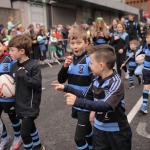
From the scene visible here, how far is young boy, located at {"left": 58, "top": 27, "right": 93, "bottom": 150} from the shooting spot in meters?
3.16

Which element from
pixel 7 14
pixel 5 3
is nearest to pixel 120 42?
pixel 7 14

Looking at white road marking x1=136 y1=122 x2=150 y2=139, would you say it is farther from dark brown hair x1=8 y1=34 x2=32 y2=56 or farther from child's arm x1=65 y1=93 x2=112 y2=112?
dark brown hair x1=8 y1=34 x2=32 y2=56

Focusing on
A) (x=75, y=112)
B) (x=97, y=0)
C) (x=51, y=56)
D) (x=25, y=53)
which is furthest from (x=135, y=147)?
(x=97, y=0)

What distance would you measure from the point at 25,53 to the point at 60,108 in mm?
2774

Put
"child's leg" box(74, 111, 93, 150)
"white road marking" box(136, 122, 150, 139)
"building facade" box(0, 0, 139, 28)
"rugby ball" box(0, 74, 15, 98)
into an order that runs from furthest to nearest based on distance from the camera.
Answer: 1. "building facade" box(0, 0, 139, 28)
2. "white road marking" box(136, 122, 150, 139)
3. "rugby ball" box(0, 74, 15, 98)
4. "child's leg" box(74, 111, 93, 150)

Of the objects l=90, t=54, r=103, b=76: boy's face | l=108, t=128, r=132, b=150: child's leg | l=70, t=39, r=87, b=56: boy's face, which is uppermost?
l=70, t=39, r=87, b=56: boy's face

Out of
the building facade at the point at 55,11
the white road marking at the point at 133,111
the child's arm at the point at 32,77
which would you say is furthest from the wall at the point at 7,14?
the child's arm at the point at 32,77

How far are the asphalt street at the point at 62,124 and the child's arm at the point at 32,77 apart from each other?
122 cm

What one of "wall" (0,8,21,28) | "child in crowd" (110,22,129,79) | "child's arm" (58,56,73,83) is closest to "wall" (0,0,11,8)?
"wall" (0,8,21,28)

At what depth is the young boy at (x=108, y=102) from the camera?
2527 mm

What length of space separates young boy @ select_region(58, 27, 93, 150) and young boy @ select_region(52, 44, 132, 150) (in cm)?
35

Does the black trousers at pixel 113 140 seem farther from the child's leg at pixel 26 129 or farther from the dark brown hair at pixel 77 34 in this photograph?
the dark brown hair at pixel 77 34

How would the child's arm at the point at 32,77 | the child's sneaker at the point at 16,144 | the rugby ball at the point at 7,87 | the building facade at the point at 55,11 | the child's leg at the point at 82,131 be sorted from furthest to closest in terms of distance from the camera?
1. the building facade at the point at 55,11
2. the child's sneaker at the point at 16,144
3. the rugby ball at the point at 7,87
4. the child's arm at the point at 32,77
5. the child's leg at the point at 82,131

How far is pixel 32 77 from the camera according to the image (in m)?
3.39
